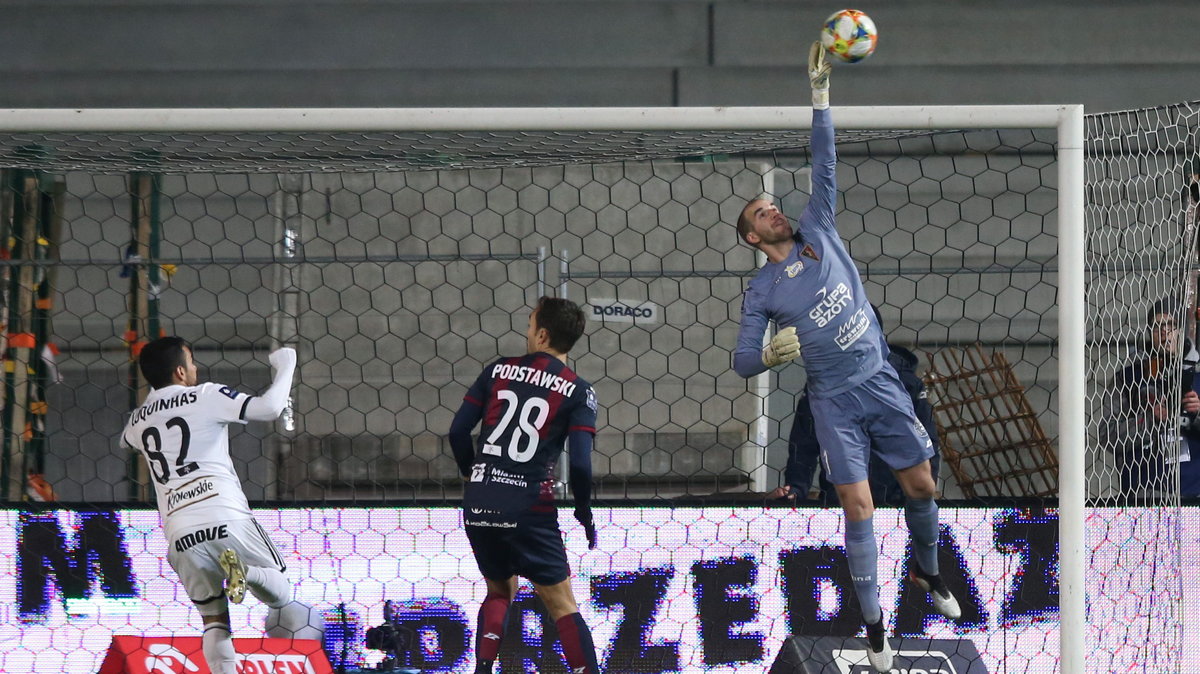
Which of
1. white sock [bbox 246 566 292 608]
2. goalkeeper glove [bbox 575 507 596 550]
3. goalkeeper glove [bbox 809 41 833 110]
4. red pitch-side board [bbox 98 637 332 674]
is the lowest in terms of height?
red pitch-side board [bbox 98 637 332 674]

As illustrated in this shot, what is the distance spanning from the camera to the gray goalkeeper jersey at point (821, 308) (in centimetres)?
426

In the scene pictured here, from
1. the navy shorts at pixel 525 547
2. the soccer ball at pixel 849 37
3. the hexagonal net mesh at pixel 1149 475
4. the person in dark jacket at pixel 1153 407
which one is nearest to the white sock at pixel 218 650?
the navy shorts at pixel 525 547

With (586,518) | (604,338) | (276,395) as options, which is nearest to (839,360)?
(586,518)

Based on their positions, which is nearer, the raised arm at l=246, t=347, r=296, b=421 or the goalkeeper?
the goalkeeper

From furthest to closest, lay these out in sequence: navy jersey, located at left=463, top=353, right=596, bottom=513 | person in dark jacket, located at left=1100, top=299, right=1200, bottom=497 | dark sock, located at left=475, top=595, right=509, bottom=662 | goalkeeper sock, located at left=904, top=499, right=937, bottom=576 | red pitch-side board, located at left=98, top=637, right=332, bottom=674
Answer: red pitch-side board, located at left=98, top=637, right=332, bottom=674 < person in dark jacket, located at left=1100, top=299, right=1200, bottom=497 < dark sock, located at left=475, top=595, right=509, bottom=662 < navy jersey, located at left=463, top=353, right=596, bottom=513 < goalkeeper sock, located at left=904, top=499, right=937, bottom=576

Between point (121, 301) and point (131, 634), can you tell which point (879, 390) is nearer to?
point (131, 634)

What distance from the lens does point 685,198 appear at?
7.64 m

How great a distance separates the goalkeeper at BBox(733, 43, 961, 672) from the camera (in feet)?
14.0

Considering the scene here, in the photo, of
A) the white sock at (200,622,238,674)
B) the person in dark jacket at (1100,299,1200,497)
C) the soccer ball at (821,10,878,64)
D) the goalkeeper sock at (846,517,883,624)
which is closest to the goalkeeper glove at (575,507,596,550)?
the goalkeeper sock at (846,517,883,624)

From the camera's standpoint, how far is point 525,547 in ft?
14.8

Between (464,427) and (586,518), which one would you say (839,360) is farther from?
(464,427)

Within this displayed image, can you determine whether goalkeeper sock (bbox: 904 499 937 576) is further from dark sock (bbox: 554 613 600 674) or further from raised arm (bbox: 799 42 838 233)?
dark sock (bbox: 554 613 600 674)

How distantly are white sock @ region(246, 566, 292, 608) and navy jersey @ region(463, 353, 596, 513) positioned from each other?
27.8 inches

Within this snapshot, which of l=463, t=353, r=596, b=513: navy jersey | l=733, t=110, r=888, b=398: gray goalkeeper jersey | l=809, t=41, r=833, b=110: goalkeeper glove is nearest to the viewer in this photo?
l=809, t=41, r=833, b=110: goalkeeper glove
